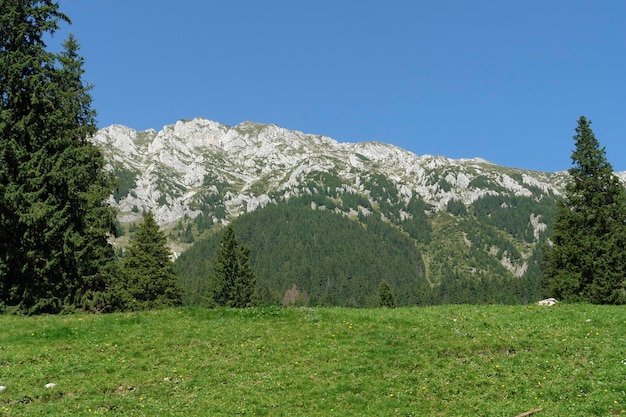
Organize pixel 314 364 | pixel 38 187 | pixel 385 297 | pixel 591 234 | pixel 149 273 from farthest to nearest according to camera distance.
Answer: pixel 385 297 < pixel 149 273 < pixel 591 234 < pixel 38 187 < pixel 314 364

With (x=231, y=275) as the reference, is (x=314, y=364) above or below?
below

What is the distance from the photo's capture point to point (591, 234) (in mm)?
49594

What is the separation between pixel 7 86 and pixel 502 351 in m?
37.3

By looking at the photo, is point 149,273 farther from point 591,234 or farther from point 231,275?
point 591,234

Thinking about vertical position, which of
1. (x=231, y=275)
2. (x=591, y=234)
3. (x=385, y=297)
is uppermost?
(x=591, y=234)

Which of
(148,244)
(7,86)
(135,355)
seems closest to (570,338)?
(135,355)

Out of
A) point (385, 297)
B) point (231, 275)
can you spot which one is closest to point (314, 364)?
point (231, 275)

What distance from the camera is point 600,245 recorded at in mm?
48312

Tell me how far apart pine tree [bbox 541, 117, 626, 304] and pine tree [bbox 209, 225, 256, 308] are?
45.9 metres

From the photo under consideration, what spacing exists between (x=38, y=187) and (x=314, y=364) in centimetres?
2466

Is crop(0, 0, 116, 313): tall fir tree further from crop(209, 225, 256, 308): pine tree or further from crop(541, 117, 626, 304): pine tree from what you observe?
crop(541, 117, 626, 304): pine tree

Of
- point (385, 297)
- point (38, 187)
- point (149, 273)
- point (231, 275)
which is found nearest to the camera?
point (38, 187)

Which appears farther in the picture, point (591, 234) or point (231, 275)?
point (231, 275)

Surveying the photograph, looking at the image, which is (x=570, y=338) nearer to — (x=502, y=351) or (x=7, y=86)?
(x=502, y=351)
